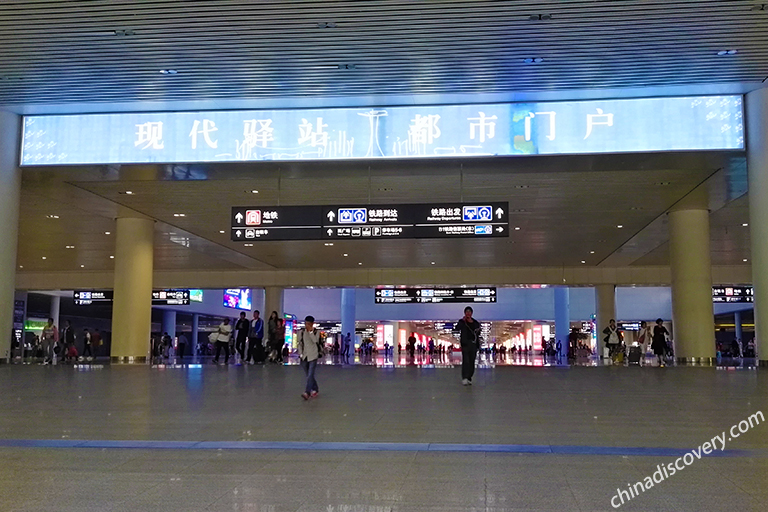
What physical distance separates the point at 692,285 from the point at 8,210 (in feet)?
59.1

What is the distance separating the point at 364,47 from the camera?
1150 centimetres

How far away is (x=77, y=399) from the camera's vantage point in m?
10.3

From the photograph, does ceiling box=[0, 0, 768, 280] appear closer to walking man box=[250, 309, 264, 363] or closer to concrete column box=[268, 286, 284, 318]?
walking man box=[250, 309, 264, 363]

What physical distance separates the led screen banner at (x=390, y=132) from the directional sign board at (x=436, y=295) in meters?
23.1

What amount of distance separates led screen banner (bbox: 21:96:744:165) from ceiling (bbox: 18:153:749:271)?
1.24ft

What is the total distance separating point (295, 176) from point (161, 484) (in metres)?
11.7

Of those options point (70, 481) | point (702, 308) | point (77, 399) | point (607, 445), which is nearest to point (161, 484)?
point (70, 481)

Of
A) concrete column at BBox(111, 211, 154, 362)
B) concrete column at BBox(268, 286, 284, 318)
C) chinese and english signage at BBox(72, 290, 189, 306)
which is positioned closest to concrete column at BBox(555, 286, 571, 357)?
concrete column at BBox(268, 286, 284, 318)

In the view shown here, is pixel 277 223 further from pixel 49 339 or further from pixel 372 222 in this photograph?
pixel 49 339

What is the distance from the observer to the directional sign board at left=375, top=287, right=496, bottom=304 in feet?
122

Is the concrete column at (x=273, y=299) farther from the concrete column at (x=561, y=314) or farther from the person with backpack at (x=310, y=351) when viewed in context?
the person with backpack at (x=310, y=351)

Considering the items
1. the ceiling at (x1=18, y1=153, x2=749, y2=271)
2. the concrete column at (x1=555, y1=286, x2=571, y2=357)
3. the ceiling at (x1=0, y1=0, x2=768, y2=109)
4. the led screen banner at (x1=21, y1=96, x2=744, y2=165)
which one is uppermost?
the ceiling at (x1=0, y1=0, x2=768, y2=109)

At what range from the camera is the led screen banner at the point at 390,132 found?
14.0 m

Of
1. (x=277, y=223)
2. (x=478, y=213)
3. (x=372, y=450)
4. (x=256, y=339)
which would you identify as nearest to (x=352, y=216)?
(x=277, y=223)
